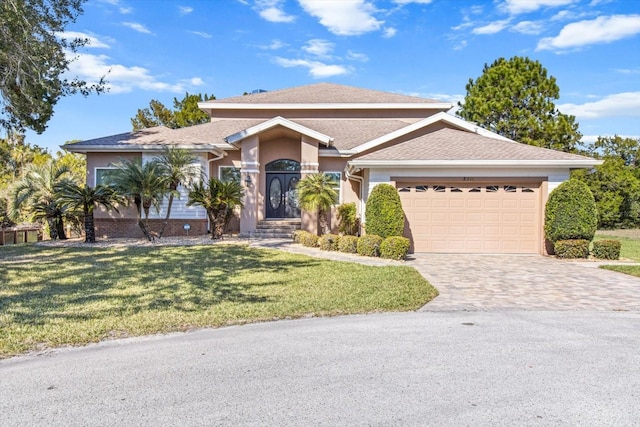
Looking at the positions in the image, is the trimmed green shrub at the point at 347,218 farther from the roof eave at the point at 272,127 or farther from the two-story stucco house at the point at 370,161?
the roof eave at the point at 272,127

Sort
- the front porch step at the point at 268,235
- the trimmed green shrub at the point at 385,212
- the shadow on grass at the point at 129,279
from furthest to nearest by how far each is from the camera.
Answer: the front porch step at the point at 268,235 < the trimmed green shrub at the point at 385,212 < the shadow on grass at the point at 129,279

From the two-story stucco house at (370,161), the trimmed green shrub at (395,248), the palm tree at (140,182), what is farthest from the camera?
the palm tree at (140,182)

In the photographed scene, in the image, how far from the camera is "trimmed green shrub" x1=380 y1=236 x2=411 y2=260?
38.1 ft

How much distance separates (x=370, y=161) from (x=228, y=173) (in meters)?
6.70

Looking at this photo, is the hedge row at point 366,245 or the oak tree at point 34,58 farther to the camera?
the hedge row at point 366,245

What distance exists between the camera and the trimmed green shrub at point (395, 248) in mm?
11617

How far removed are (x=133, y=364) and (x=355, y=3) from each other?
538 inches

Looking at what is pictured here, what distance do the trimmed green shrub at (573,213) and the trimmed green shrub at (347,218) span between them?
6.39 meters

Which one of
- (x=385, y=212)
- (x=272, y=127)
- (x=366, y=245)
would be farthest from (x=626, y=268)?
(x=272, y=127)

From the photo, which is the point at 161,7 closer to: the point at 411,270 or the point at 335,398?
the point at 411,270

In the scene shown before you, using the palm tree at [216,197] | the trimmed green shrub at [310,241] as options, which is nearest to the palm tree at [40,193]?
the palm tree at [216,197]

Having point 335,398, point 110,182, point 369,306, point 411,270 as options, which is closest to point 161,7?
point 110,182

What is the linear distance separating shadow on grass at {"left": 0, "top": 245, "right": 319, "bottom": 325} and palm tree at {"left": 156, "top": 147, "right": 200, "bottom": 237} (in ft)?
9.39

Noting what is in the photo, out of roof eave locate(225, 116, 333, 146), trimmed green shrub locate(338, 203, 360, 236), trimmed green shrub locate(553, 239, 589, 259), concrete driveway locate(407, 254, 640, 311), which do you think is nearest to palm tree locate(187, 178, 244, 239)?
roof eave locate(225, 116, 333, 146)
